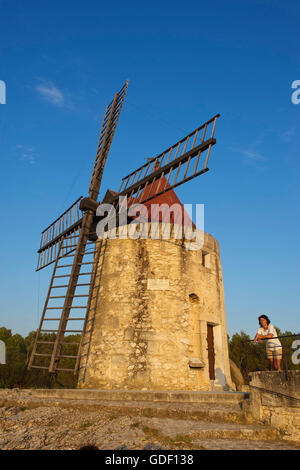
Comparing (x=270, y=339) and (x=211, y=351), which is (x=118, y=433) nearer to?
(x=270, y=339)

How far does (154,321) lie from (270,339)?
3698mm

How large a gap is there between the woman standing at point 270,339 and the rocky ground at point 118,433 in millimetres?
1197

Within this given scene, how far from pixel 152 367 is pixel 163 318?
1257 mm

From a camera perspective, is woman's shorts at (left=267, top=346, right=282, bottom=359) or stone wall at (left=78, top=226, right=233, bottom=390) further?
stone wall at (left=78, top=226, right=233, bottom=390)

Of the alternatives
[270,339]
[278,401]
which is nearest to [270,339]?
[270,339]

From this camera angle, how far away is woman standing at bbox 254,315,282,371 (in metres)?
5.07

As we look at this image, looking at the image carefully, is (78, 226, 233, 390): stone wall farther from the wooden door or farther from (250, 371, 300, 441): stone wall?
(250, 371, 300, 441): stone wall

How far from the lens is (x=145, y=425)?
4.41 metres

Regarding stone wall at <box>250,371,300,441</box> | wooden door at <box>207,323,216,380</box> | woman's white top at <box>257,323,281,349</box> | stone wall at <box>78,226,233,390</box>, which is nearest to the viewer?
stone wall at <box>250,371,300,441</box>

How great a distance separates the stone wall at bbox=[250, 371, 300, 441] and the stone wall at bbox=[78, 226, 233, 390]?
342 centimetres

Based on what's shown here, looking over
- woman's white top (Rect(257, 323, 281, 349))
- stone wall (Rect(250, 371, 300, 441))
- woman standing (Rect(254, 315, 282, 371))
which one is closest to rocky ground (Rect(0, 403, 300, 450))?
stone wall (Rect(250, 371, 300, 441))

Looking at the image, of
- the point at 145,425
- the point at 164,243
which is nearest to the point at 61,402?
the point at 145,425
